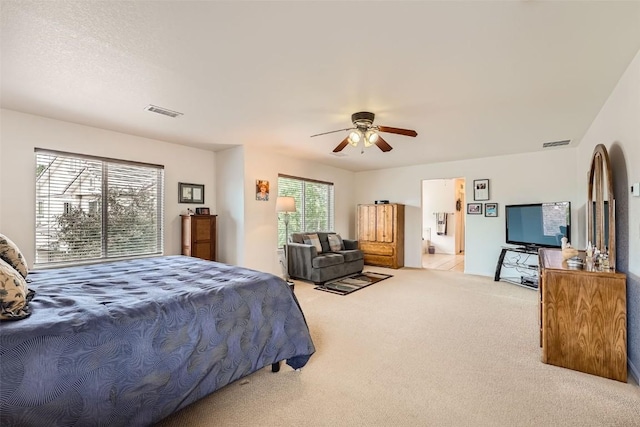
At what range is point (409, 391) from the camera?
6.81 ft

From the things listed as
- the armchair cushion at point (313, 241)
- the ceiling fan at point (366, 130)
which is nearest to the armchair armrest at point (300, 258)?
the armchair cushion at point (313, 241)

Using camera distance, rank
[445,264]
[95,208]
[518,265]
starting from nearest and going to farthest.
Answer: [95,208] → [518,265] → [445,264]

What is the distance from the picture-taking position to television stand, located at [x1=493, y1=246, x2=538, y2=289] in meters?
5.17

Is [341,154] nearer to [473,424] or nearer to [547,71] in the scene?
[547,71]

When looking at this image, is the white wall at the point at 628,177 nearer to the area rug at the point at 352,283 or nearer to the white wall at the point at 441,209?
the area rug at the point at 352,283

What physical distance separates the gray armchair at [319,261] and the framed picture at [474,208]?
94.5 inches

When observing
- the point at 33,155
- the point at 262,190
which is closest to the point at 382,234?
the point at 262,190

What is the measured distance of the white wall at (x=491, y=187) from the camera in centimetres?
523

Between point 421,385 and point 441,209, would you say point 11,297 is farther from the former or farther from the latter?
point 441,209

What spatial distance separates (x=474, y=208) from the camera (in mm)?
6082

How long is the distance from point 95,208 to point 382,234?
5317 mm

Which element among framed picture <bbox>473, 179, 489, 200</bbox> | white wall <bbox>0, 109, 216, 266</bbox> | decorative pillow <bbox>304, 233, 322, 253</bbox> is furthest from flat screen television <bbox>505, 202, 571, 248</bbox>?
white wall <bbox>0, 109, 216, 266</bbox>

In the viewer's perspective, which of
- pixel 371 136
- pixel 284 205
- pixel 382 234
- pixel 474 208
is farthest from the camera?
pixel 382 234

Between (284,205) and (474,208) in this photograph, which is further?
(474,208)
